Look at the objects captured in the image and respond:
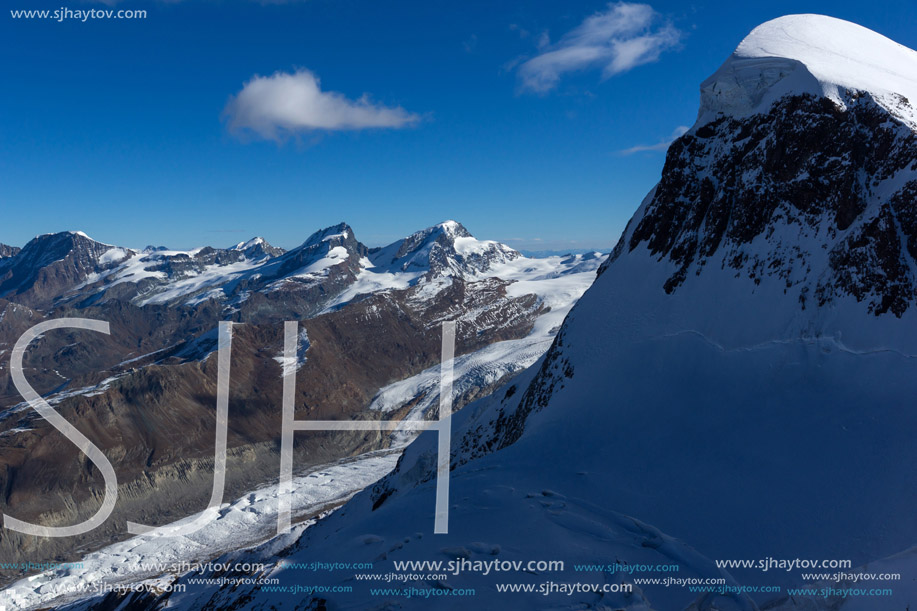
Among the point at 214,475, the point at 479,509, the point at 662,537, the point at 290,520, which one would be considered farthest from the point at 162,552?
the point at 662,537

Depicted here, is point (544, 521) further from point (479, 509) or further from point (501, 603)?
point (501, 603)

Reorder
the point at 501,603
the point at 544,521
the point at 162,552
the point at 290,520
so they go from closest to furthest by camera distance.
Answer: the point at 501,603 → the point at 544,521 → the point at 162,552 → the point at 290,520

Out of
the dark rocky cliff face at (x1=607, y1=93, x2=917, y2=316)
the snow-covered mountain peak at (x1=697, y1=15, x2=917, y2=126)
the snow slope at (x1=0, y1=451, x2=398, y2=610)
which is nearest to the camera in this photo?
the dark rocky cliff face at (x1=607, y1=93, x2=917, y2=316)

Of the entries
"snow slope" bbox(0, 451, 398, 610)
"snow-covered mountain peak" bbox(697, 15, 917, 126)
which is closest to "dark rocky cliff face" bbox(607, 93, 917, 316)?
"snow-covered mountain peak" bbox(697, 15, 917, 126)

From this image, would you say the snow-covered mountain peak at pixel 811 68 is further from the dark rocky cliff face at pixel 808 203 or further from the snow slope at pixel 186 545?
the snow slope at pixel 186 545

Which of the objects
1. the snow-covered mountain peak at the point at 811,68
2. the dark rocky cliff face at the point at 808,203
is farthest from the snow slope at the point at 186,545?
the snow-covered mountain peak at the point at 811,68

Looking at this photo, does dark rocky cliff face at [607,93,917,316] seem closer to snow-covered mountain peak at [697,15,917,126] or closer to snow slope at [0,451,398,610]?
snow-covered mountain peak at [697,15,917,126]

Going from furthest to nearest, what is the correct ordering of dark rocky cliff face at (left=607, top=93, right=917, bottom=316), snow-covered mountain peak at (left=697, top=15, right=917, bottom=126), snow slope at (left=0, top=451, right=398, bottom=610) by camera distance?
snow slope at (left=0, top=451, right=398, bottom=610) → snow-covered mountain peak at (left=697, top=15, right=917, bottom=126) → dark rocky cliff face at (left=607, top=93, right=917, bottom=316)

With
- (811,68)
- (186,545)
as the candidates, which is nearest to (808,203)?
(811,68)
